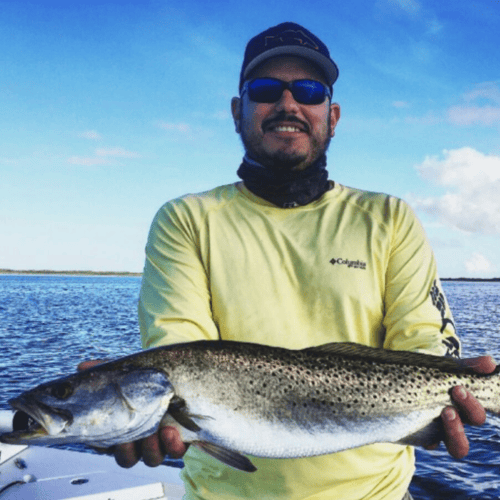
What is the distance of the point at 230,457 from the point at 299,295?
956 millimetres

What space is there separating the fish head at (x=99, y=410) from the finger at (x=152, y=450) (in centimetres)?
4

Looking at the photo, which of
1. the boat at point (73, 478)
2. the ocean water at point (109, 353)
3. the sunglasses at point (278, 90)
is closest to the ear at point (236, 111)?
the sunglasses at point (278, 90)

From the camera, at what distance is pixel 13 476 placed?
5840mm

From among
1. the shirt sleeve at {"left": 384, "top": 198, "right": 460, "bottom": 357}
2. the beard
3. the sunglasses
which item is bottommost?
the shirt sleeve at {"left": 384, "top": 198, "right": 460, "bottom": 357}

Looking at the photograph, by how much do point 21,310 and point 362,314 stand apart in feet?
159

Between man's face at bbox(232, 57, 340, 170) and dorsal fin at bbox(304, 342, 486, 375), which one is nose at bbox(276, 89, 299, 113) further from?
dorsal fin at bbox(304, 342, 486, 375)

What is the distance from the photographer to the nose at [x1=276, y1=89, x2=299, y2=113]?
3.64m

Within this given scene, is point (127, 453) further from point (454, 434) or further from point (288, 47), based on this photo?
point (288, 47)

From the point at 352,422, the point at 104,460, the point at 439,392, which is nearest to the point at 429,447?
the point at 439,392

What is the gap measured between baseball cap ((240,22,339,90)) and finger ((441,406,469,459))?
88.2 inches

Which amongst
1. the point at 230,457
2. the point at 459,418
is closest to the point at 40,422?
the point at 230,457

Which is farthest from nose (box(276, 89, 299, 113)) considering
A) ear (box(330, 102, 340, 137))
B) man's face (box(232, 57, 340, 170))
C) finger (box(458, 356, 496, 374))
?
finger (box(458, 356, 496, 374))

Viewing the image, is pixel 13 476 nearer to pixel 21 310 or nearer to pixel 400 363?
pixel 400 363

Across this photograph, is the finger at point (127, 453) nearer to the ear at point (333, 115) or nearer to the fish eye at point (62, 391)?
the fish eye at point (62, 391)
